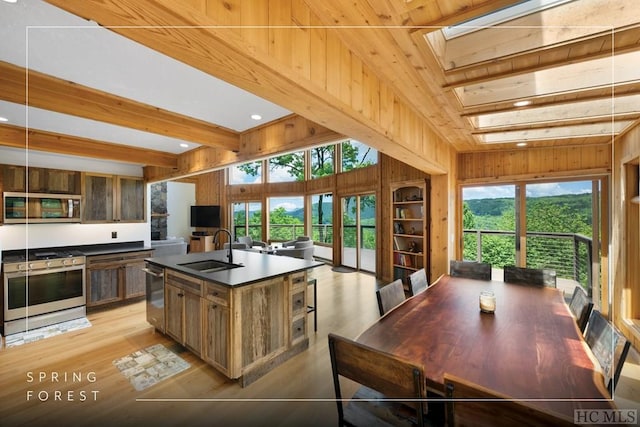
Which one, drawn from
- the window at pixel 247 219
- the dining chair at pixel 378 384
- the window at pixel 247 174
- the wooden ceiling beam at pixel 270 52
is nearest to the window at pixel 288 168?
the window at pixel 247 174

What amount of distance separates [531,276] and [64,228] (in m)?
6.43

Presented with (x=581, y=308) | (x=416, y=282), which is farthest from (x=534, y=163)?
(x=416, y=282)

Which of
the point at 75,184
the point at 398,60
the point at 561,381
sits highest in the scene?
the point at 398,60

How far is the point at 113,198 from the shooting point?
14.7 feet

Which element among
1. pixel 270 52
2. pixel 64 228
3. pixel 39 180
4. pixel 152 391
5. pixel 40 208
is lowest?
pixel 152 391

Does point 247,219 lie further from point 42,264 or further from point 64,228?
point 42,264

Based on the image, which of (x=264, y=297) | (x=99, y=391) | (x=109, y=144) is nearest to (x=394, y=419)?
(x=264, y=297)

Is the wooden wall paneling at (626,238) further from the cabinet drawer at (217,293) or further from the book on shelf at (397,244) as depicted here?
the cabinet drawer at (217,293)

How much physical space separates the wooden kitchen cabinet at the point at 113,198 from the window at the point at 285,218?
432 centimetres

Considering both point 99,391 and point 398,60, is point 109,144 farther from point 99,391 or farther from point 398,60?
point 398,60

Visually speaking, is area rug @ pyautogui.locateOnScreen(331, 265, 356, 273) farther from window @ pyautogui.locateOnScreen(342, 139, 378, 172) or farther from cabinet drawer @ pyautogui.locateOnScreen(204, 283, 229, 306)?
cabinet drawer @ pyautogui.locateOnScreen(204, 283, 229, 306)

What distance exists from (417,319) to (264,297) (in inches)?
52.3

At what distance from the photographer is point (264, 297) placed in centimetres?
241

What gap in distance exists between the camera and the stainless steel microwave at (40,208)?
3473mm
